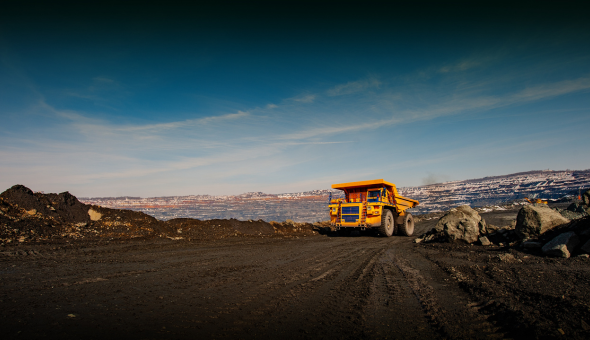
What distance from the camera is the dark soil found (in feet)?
10.0

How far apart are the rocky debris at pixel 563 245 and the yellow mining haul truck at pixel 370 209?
26.9ft

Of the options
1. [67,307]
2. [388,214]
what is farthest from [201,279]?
[388,214]

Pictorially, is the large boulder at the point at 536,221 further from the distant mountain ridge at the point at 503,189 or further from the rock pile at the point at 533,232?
the distant mountain ridge at the point at 503,189

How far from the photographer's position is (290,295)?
4.37 m

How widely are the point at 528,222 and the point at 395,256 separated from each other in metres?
4.08

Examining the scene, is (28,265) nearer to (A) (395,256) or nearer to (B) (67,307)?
(B) (67,307)

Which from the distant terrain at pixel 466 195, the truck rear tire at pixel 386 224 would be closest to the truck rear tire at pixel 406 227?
the truck rear tire at pixel 386 224

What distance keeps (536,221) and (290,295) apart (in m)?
8.12

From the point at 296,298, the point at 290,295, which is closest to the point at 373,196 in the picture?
the point at 290,295

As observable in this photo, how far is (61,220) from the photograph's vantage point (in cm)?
1211

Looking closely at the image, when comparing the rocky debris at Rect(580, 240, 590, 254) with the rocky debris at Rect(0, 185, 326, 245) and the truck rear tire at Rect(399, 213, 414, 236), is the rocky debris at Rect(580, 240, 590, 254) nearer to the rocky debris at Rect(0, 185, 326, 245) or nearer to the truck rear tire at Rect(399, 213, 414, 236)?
the truck rear tire at Rect(399, 213, 414, 236)

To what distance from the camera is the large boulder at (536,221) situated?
27.4ft

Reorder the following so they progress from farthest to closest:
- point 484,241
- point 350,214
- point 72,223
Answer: point 350,214 < point 72,223 < point 484,241

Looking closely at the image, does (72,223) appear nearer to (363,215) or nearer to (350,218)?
(350,218)
